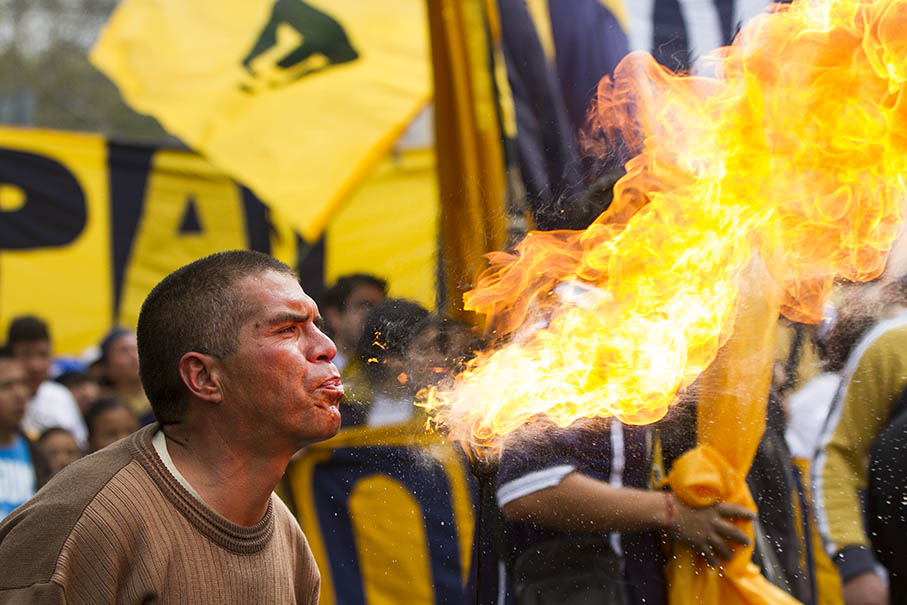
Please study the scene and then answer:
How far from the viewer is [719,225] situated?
2.62 metres

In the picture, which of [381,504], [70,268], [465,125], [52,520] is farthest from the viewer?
[70,268]

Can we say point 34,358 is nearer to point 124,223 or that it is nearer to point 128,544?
point 124,223

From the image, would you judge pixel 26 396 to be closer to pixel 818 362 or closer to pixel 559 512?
pixel 559 512

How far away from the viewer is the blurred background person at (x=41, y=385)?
5812 mm

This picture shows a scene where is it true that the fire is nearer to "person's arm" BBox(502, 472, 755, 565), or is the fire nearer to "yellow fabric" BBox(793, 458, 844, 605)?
"person's arm" BBox(502, 472, 755, 565)

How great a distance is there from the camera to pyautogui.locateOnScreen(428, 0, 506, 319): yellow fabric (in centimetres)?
265

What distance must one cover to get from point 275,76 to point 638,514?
5033mm

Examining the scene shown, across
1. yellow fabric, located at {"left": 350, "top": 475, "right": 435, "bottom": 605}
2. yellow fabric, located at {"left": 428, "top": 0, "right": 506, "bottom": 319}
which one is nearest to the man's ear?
yellow fabric, located at {"left": 428, "top": 0, "right": 506, "bottom": 319}

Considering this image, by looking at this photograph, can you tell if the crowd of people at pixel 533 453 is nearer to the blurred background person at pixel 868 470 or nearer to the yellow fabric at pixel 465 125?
the blurred background person at pixel 868 470

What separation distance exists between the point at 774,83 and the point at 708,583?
53.3 inches

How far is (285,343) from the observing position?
6.82 ft

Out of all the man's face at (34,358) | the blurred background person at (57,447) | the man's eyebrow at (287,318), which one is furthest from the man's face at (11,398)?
the man's eyebrow at (287,318)

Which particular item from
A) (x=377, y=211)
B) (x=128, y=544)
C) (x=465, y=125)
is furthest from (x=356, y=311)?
(x=377, y=211)

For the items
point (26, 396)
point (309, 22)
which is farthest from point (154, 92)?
point (26, 396)
